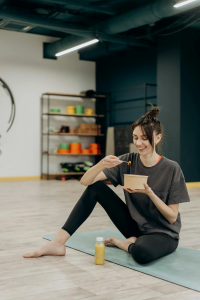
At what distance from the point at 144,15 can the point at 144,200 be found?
13.9 ft

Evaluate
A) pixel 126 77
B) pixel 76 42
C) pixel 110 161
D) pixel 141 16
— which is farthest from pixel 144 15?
pixel 110 161

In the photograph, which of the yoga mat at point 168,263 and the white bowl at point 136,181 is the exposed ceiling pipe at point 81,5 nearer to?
the yoga mat at point 168,263

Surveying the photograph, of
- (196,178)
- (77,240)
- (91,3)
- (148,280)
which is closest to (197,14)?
(91,3)

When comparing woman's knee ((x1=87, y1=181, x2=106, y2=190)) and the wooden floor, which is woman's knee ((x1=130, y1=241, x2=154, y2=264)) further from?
woman's knee ((x1=87, y1=181, x2=106, y2=190))

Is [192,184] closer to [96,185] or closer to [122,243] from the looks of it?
[122,243]

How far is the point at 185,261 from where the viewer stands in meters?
2.30

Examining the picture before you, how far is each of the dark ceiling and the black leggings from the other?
3854 millimetres

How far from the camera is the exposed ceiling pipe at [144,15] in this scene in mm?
5457

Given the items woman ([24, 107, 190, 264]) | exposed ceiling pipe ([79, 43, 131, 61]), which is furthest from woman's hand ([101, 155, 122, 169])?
exposed ceiling pipe ([79, 43, 131, 61])

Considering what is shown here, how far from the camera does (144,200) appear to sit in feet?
7.50

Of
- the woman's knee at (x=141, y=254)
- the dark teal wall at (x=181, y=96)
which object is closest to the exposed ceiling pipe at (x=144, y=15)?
the dark teal wall at (x=181, y=96)

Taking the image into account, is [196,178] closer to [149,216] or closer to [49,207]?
[49,207]

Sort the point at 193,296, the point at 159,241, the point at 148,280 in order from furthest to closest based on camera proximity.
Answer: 1. the point at 159,241
2. the point at 148,280
3. the point at 193,296

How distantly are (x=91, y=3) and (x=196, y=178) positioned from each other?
11.7 ft
